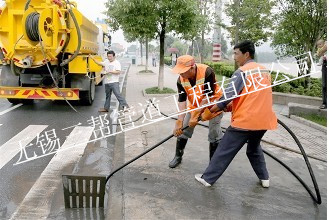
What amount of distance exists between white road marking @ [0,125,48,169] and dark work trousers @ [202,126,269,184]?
282 cm

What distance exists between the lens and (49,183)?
163 inches

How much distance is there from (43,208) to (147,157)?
1716 millimetres

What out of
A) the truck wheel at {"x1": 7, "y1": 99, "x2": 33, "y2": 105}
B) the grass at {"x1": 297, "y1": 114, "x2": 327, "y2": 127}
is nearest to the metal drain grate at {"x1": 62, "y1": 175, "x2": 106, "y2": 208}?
the grass at {"x1": 297, "y1": 114, "x2": 327, "y2": 127}

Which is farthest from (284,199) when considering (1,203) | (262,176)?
(1,203)

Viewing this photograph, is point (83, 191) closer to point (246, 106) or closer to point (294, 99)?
point (246, 106)

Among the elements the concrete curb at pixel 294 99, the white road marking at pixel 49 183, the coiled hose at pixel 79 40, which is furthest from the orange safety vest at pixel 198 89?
the concrete curb at pixel 294 99

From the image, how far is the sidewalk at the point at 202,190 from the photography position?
3.35m

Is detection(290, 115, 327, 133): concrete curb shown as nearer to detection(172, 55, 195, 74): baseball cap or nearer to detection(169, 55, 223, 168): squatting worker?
detection(169, 55, 223, 168): squatting worker

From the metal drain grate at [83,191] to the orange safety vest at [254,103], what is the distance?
1477mm

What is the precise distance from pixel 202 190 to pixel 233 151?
22.8 inches

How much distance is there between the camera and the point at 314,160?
4941 mm

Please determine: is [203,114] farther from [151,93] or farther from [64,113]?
[151,93]

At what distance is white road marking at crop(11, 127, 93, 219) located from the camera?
345cm

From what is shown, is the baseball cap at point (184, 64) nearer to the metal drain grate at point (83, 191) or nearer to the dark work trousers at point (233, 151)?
the dark work trousers at point (233, 151)
